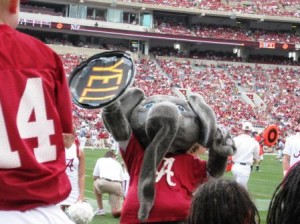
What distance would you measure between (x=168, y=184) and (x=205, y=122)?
0.49 meters

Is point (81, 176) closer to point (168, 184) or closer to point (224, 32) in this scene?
point (168, 184)

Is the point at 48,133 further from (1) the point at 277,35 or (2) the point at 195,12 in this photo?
(1) the point at 277,35

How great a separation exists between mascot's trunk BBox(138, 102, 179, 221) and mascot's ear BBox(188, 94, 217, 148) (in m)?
0.20

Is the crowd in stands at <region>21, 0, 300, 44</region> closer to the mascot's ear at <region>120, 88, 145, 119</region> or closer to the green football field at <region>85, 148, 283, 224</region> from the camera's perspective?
the green football field at <region>85, 148, 283, 224</region>

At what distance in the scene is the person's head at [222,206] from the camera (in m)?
2.08

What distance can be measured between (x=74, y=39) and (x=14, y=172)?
44408mm

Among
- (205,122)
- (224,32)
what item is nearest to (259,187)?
(205,122)

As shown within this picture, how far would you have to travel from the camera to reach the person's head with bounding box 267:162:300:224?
1652 mm

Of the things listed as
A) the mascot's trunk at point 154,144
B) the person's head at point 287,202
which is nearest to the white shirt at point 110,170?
the mascot's trunk at point 154,144

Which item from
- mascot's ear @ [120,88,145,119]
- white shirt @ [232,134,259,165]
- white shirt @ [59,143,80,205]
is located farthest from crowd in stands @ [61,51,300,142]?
mascot's ear @ [120,88,145,119]

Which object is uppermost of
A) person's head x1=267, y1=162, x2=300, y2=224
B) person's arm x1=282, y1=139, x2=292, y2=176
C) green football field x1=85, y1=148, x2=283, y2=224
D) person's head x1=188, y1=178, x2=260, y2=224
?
person's head x1=267, y1=162, x2=300, y2=224

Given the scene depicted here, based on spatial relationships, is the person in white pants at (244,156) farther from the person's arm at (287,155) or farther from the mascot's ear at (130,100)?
the mascot's ear at (130,100)

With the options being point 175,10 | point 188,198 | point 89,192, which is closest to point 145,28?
point 175,10

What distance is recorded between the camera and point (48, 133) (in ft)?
7.34
